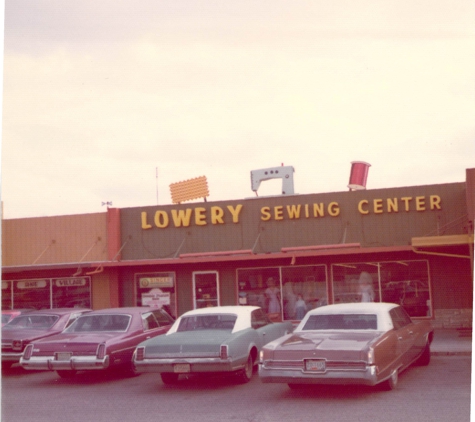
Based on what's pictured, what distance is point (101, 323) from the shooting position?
40.0 feet

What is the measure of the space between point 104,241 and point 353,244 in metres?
8.66

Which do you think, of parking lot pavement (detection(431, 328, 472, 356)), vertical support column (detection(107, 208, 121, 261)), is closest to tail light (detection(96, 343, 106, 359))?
parking lot pavement (detection(431, 328, 472, 356))

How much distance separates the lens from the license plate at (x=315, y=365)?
8.45m

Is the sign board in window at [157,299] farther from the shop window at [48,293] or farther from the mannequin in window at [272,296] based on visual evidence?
the mannequin in window at [272,296]

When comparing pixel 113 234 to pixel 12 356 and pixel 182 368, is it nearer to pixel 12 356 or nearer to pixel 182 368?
pixel 12 356

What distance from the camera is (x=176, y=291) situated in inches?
815

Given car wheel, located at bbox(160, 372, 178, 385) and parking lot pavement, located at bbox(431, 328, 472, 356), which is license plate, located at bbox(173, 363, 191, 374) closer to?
car wheel, located at bbox(160, 372, 178, 385)

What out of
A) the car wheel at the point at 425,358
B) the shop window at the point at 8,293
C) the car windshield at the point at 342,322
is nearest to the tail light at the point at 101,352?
the car windshield at the point at 342,322

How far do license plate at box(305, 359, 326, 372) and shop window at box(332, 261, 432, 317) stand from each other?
10585 millimetres

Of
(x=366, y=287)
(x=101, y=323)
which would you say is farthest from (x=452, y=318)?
(x=101, y=323)

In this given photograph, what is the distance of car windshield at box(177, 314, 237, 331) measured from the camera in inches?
438

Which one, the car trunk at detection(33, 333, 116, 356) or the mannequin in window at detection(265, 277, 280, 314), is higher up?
the mannequin in window at detection(265, 277, 280, 314)

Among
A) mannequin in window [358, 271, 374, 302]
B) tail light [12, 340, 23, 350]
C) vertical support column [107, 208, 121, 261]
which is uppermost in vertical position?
vertical support column [107, 208, 121, 261]

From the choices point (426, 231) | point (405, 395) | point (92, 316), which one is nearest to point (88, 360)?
point (92, 316)
